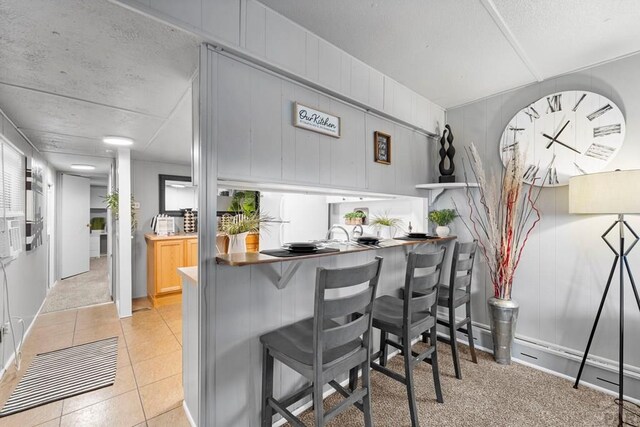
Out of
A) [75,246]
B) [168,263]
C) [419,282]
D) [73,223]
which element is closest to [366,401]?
[419,282]

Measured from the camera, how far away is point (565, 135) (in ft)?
7.75

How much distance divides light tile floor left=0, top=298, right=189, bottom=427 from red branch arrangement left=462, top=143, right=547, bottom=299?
8.96 feet

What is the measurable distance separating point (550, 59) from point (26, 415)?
453cm

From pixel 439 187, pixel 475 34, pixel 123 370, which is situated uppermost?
pixel 475 34

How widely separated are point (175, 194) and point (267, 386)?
411 cm

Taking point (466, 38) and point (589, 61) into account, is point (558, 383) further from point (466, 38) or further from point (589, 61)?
point (466, 38)

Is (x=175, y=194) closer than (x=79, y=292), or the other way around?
(x=79, y=292)

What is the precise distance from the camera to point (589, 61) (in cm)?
220

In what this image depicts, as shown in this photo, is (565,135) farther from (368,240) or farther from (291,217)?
(291,217)

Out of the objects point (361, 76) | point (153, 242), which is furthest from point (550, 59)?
point (153, 242)

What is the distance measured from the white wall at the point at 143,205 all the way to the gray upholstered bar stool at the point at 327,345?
148 inches

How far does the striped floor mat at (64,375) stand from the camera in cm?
204

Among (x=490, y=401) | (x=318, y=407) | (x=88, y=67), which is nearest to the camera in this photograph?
(x=318, y=407)

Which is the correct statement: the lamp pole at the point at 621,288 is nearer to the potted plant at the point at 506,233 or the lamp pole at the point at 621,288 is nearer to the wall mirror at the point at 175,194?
the potted plant at the point at 506,233
